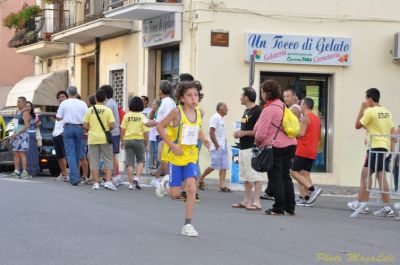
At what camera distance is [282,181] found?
11.9 metres

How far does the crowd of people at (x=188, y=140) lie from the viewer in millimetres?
9461

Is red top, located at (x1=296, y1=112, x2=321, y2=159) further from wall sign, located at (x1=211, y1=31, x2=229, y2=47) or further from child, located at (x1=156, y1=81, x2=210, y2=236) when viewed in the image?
wall sign, located at (x1=211, y1=31, x2=229, y2=47)

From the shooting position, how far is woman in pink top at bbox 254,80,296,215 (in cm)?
1177

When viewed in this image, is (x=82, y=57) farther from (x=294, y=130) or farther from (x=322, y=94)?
(x=294, y=130)

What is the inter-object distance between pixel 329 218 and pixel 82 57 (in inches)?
706

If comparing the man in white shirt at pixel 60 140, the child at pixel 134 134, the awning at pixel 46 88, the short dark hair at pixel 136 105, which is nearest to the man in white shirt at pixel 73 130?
the man in white shirt at pixel 60 140

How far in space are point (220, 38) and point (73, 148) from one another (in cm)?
593

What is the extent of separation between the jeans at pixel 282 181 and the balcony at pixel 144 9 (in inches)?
384

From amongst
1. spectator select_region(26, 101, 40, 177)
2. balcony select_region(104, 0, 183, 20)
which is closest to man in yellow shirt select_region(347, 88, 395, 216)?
spectator select_region(26, 101, 40, 177)

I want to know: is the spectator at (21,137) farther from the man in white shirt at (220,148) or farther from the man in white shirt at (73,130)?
the man in white shirt at (220,148)

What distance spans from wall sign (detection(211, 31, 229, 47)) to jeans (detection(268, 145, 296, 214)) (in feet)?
28.9

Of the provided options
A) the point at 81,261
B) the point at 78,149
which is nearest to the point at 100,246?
the point at 81,261

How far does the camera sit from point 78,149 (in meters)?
16.4

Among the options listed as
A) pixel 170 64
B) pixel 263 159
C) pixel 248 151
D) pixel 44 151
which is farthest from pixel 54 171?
pixel 263 159
